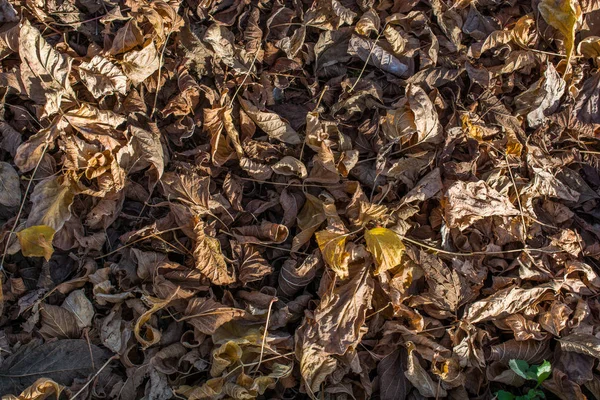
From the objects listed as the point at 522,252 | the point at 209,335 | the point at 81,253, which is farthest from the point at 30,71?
the point at 522,252

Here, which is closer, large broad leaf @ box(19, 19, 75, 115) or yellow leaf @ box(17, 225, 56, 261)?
yellow leaf @ box(17, 225, 56, 261)

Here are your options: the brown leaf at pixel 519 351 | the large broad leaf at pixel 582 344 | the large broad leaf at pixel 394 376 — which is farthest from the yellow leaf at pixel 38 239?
the large broad leaf at pixel 582 344

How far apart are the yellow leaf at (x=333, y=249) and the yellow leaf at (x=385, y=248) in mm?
98

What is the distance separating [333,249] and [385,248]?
180 mm

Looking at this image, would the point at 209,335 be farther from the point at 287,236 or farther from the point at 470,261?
the point at 470,261

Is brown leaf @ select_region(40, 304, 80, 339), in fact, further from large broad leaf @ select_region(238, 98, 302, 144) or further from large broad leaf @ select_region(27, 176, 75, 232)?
large broad leaf @ select_region(238, 98, 302, 144)

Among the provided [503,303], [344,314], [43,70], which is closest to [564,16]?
[503,303]

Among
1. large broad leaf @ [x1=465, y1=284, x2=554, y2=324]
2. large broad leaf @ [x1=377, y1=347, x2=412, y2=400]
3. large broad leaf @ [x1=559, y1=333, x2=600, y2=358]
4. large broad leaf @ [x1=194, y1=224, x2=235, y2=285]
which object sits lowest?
large broad leaf @ [x1=377, y1=347, x2=412, y2=400]

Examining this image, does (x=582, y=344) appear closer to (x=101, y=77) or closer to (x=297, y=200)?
(x=297, y=200)

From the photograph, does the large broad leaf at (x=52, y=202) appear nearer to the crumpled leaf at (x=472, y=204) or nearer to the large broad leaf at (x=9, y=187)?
the large broad leaf at (x=9, y=187)

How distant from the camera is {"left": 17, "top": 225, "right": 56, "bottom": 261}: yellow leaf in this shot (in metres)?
1.83

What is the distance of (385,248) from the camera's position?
1.83 m

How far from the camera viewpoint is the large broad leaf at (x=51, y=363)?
1846 millimetres

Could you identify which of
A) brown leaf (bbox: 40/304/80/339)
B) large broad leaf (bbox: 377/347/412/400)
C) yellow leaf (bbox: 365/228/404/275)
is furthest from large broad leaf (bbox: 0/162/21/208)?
large broad leaf (bbox: 377/347/412/400)
